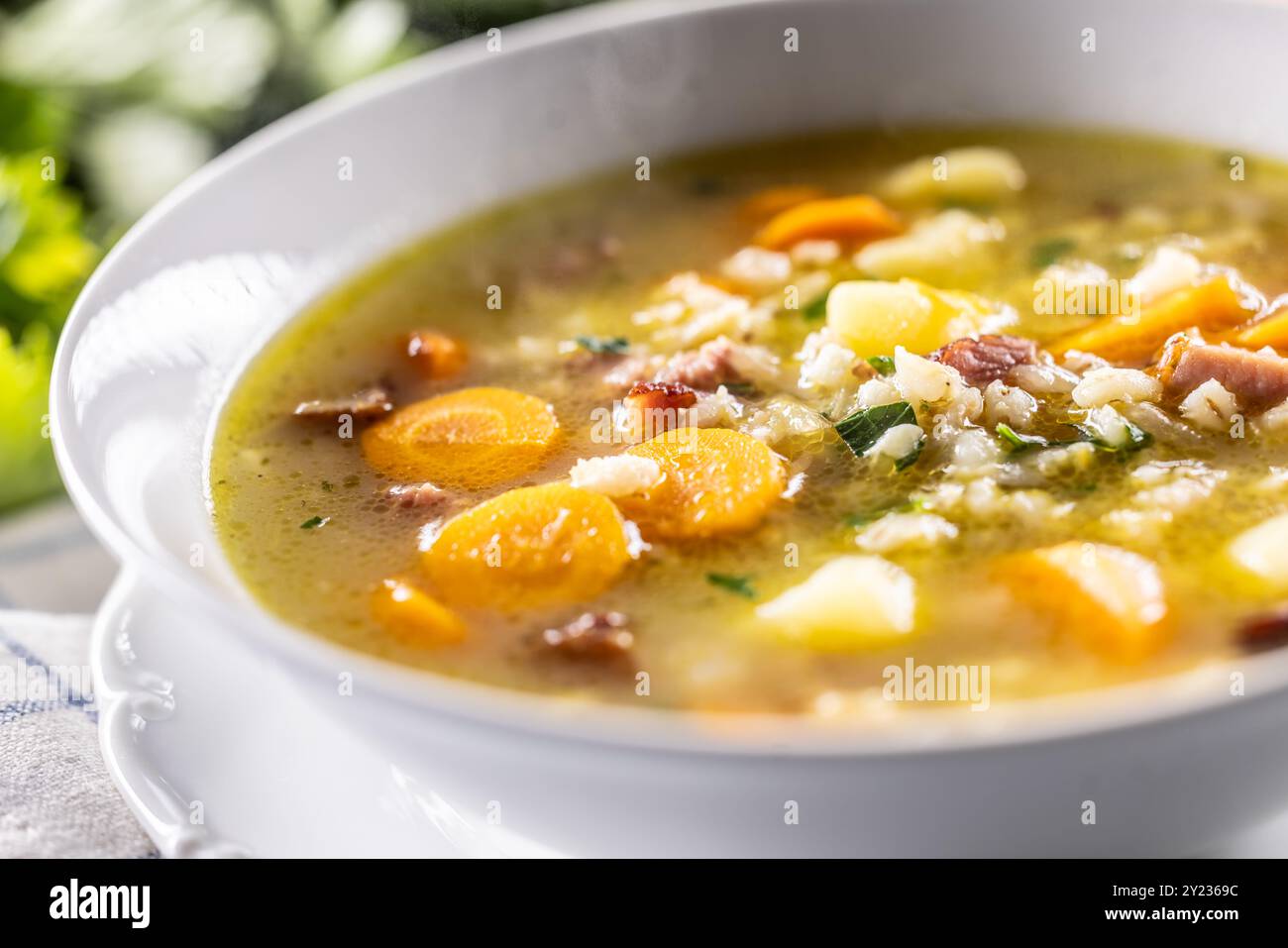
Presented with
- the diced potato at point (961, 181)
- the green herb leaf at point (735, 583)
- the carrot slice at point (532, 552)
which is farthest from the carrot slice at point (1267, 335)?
the carrot slice at point (532, 552)

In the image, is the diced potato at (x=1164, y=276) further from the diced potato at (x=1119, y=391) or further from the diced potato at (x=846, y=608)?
the diced potato at (x=846, y=608)

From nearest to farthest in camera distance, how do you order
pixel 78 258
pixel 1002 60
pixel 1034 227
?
pixel 1034 227, pixel 1002 60, pixel 78 258

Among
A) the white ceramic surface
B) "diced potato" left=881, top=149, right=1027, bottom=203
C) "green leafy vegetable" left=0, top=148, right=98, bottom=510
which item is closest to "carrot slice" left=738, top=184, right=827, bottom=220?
"diced potato" left=881, top=149, right=1027, bottom=203

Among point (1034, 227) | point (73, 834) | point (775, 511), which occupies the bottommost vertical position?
point (73, 834)

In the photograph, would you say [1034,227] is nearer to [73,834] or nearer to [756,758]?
→ [756,758]

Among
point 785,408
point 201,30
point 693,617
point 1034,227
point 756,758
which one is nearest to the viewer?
point 756,758

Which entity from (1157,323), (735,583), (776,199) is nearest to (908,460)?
(735,583)

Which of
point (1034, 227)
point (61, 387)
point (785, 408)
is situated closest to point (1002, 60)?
point (1034, 227)
